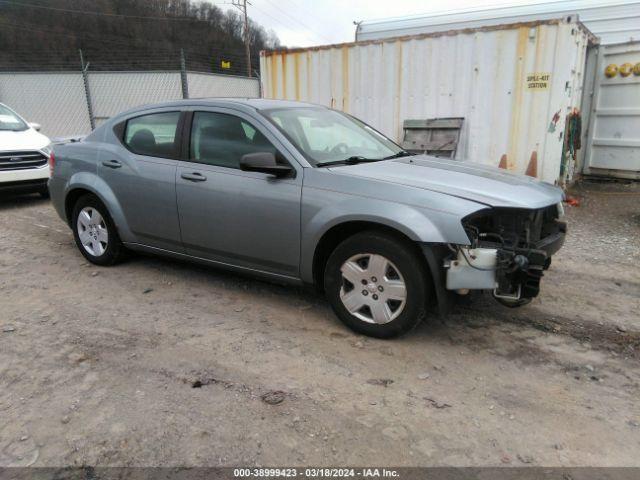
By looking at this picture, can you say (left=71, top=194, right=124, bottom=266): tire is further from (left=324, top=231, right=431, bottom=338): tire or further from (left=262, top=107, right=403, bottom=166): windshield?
(left=324, top=231, right=431, bottom=338): tire

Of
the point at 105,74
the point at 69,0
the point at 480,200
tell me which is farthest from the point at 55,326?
the point at 69,0

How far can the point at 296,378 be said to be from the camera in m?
3.04

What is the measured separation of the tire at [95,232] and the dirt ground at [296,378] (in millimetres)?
335

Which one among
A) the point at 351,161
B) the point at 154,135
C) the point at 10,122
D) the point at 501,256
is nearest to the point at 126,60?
the point at 10,122

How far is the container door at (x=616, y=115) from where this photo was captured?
832cm

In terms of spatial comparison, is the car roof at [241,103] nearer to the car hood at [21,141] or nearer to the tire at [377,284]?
the tire at [377,284]

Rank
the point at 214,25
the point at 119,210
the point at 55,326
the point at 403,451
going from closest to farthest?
the point at 403,451, the point at 55,326, the point at 119,210, the point at 214,25

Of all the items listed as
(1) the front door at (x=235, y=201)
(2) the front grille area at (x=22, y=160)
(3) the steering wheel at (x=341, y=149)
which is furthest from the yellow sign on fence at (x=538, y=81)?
(2) the front grille area at (x=22, y=160)

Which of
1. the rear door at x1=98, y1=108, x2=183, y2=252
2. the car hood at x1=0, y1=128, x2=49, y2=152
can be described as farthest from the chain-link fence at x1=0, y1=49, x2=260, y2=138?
the rear door at x1=98, y1=108, x2=183, y2=252

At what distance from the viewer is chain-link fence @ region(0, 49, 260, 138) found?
14.9 m

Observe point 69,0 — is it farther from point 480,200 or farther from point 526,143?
point 480,200

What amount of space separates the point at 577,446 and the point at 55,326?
350 cm

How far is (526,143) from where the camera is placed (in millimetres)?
7434

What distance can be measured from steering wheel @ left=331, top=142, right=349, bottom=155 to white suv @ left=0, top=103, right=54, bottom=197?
213 inches
